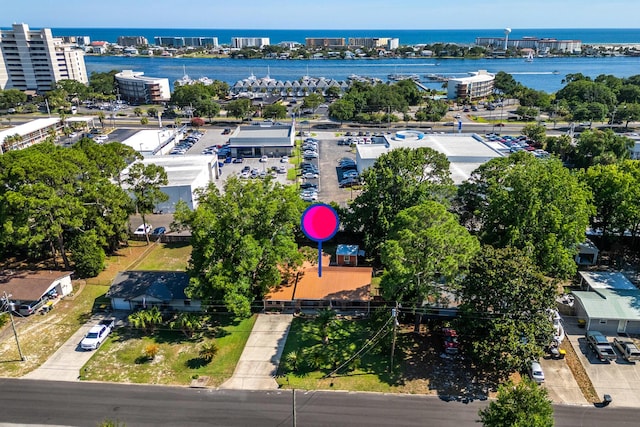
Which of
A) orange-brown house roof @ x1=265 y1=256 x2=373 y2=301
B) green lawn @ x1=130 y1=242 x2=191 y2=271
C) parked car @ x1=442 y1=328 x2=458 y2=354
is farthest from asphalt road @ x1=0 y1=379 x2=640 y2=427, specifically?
green lawn @ x1=130 y1=242 x2=191 y2=271

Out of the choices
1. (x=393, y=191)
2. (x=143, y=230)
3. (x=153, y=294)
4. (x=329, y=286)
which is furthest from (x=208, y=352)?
(x=143, y=230)

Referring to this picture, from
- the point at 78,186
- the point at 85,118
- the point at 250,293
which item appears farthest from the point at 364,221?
the point at 85,118

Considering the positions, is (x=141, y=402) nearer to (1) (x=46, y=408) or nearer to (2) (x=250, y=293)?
(1) (x=46, y=408)

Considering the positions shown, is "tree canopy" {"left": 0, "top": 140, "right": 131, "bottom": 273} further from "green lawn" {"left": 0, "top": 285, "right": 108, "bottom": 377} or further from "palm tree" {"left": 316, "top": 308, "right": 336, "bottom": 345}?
"palm tree" {"left": 316, "top": 308, "right": 336, "bottom": 345}

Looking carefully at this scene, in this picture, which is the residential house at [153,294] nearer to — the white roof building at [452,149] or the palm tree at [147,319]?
the palm tree at [147,319]

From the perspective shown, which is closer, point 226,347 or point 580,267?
point 226,347

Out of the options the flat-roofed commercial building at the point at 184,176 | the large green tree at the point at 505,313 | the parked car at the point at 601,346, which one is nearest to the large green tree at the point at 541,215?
the parked car at the point at 601,346
